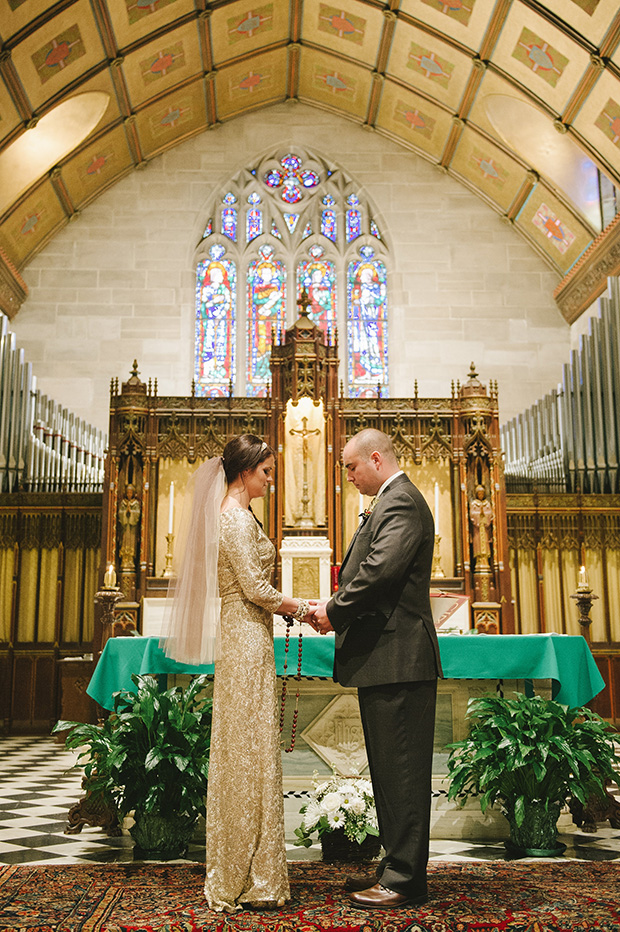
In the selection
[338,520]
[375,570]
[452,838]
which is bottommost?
[452,838]

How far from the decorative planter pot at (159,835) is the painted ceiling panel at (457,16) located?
10433mm

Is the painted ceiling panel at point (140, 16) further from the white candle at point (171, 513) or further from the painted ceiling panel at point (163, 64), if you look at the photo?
the white candle at point (171, 513)

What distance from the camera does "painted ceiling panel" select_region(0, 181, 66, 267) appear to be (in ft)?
42.3

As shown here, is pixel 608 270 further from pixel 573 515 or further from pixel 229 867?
pixel 229 867

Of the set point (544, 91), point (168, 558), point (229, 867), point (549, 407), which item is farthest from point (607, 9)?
point (229, 867)

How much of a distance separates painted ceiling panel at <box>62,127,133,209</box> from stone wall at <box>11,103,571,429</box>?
0.21 m

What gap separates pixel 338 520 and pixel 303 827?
5.78 meters

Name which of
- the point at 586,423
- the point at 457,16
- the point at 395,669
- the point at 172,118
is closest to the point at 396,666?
the point at 395,669

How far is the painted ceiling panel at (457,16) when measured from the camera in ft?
37.2

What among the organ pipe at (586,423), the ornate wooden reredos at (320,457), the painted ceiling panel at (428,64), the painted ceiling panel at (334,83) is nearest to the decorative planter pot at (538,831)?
the ornate wooden reredos at (320,457)

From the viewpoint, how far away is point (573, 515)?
11.3 metres

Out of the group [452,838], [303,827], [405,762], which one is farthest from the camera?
[452,838]

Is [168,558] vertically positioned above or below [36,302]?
below

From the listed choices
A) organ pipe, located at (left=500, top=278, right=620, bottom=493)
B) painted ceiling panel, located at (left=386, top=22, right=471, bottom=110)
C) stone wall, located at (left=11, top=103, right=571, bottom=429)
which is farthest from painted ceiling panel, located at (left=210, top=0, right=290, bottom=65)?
organ pipe, located at (left=500, top=278, right=620, bottom=493)
